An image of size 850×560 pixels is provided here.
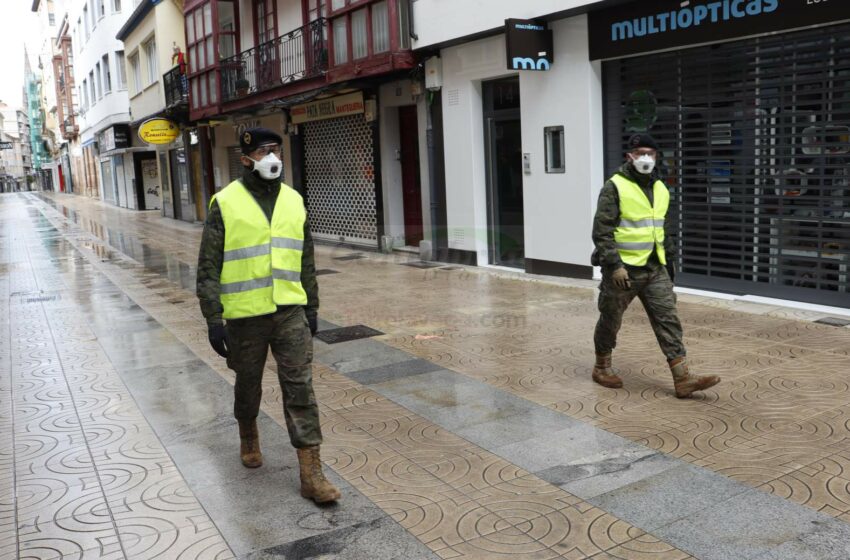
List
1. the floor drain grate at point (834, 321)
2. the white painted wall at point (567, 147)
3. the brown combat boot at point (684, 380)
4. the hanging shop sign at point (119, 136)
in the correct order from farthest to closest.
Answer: the hanging shop sign at point (119, 136) → the white painted wall at point (567, 147) → the floor drain grate at point (834, 321) → the brown combat boot at point (684, 380)

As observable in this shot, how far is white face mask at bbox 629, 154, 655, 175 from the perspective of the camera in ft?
18.3

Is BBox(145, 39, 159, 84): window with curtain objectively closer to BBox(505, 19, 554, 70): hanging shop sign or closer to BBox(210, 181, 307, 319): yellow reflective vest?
BBox(505, 19, 554, 70): hanging shop sign

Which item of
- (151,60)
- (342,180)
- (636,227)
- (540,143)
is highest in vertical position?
(151,60)

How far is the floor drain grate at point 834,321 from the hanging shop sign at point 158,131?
2364 centimetres

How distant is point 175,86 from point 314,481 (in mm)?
24383

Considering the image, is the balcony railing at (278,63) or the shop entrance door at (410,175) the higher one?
the balcony railing at (278,63)

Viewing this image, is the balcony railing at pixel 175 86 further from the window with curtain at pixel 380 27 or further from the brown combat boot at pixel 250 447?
the brown combat boot at pixel 250 447

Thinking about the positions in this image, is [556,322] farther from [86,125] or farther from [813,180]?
[86,125]

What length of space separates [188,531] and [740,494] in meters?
2.65

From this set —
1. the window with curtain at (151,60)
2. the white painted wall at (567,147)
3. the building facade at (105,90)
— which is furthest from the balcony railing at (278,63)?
the building facade at (105,90)

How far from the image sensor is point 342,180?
17.7 metres

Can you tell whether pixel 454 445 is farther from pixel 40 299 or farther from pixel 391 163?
pixel 391 163

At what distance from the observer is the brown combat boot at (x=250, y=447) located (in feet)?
15.3

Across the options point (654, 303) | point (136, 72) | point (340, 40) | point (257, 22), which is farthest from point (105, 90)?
point (654, 303)
